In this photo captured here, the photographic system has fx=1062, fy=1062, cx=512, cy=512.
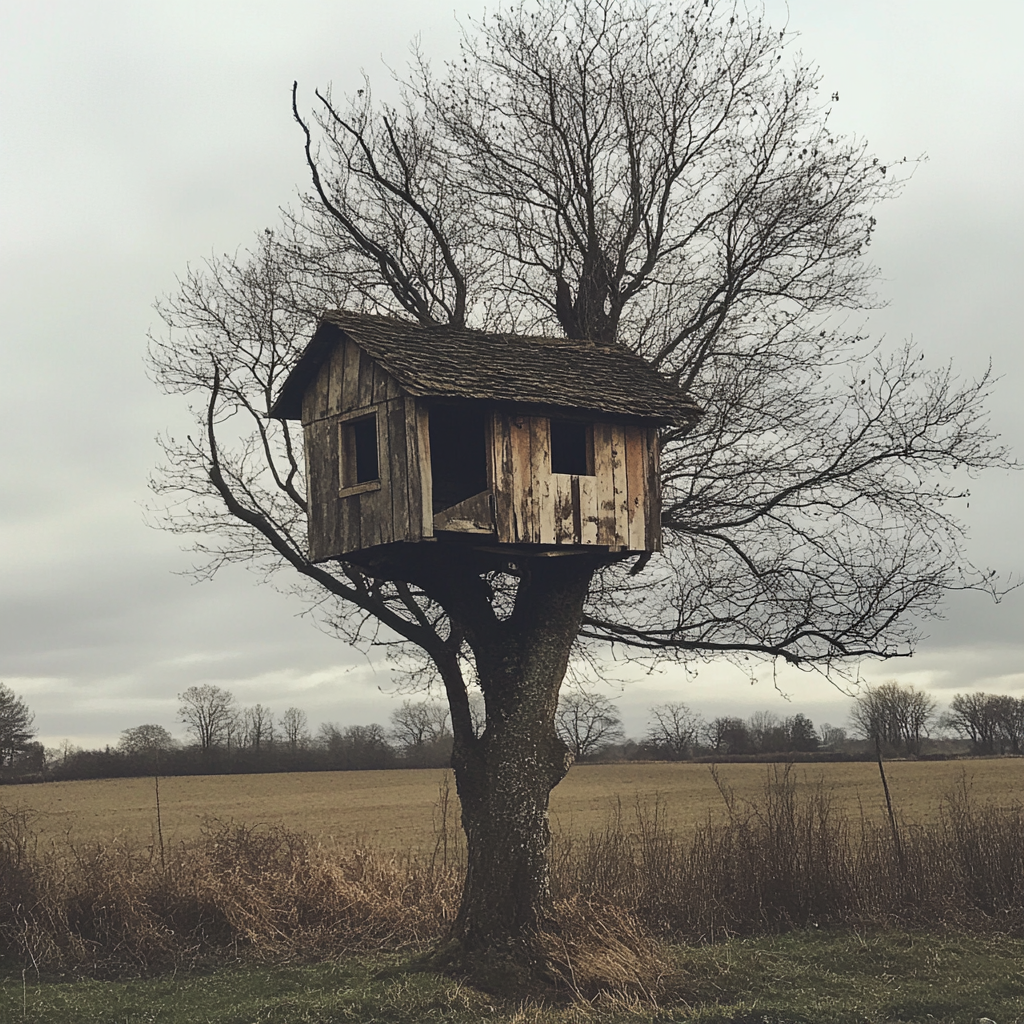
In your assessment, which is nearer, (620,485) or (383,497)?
(383,497)

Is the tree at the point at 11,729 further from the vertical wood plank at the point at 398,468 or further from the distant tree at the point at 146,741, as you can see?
the vertical wood plank at the point at 398,468

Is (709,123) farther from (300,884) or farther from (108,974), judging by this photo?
(108,974)

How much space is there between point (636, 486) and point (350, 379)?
2864mm

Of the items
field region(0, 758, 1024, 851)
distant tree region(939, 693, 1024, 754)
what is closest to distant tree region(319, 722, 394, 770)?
field region(0, 758, 1024, 851)

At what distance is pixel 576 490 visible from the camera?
31.1 feet

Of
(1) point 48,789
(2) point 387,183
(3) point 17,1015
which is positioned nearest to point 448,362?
(2) point 387,183

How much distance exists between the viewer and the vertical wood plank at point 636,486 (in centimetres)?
973

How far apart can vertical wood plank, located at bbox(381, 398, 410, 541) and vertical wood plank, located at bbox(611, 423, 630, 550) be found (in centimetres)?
198

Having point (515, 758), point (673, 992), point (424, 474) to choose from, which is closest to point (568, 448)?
point (424, 474)

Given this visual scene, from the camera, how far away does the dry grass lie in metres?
11.7

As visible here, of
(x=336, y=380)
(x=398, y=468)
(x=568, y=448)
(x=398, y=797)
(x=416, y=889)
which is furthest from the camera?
(x=398, y=797)

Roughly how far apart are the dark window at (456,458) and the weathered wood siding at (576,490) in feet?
6.08

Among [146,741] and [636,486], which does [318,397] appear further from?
[146,741]

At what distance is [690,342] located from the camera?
12.8 meters
